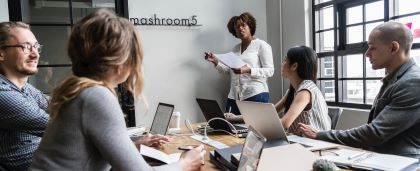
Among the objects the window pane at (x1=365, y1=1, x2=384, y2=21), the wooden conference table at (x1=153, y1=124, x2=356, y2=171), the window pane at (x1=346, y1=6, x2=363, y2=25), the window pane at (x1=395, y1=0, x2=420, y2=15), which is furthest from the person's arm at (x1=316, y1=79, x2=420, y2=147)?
the window pane at (x1=346, y1=6, x2=363, y2=25)

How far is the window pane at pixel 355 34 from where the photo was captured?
3.23 metres

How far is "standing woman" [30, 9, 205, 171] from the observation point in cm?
91

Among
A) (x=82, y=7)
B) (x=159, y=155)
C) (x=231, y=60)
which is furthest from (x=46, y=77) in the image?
(x=159, y=155)

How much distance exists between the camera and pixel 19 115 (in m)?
1.48

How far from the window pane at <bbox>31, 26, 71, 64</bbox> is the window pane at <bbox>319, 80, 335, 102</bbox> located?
2.83 m

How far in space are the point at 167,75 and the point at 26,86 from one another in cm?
206

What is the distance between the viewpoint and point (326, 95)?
3.67 metres

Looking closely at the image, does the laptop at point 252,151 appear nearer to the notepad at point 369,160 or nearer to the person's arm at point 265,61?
the notepad at point 369,160

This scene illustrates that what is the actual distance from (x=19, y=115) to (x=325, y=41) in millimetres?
3117

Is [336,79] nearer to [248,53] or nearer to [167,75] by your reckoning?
[248,53]

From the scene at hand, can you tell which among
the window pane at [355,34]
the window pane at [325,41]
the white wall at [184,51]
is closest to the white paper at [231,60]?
the white wall at [184,51]

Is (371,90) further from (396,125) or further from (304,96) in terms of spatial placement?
(396,125)

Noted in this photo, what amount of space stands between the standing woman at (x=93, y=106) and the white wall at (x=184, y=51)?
2.72 meters

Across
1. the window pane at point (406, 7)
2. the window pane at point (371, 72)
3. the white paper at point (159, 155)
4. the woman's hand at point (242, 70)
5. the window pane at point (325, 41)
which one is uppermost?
the window pane at point (406, 7)
